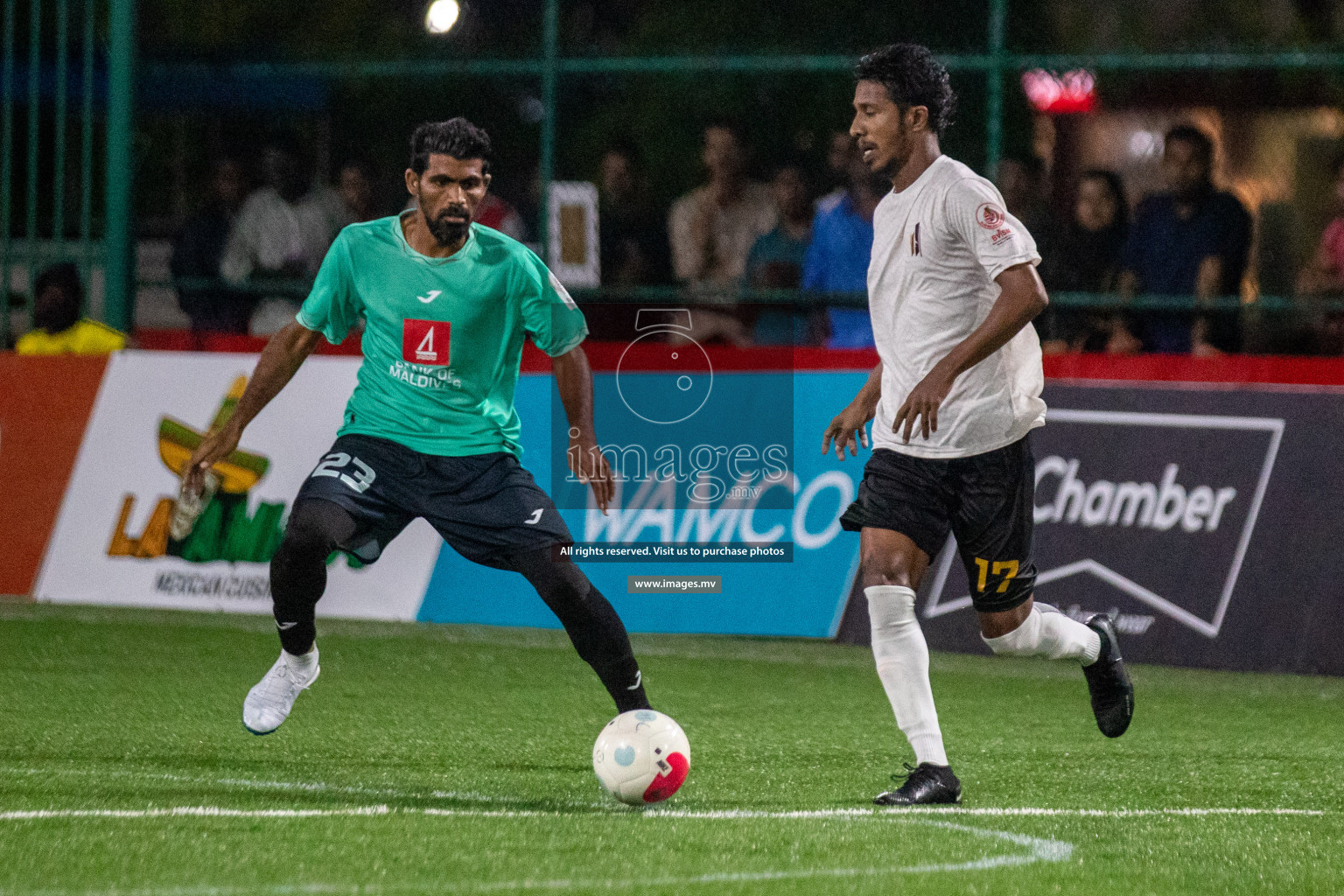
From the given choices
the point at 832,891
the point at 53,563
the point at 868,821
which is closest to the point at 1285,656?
the point at 868,821

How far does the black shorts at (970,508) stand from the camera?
611cm

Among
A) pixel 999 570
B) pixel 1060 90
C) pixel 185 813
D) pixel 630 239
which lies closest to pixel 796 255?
pixel 630 239

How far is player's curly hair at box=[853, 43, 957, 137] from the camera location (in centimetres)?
600

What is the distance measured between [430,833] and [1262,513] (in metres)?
5.22

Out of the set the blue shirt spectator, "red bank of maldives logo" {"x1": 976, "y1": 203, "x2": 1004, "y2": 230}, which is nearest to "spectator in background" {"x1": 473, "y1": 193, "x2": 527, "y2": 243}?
the blue shirt spectator

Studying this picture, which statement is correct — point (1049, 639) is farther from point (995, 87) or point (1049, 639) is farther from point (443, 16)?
point (443, 16)

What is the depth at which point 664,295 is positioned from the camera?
12273 mm

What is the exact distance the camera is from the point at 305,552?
622 centimetres

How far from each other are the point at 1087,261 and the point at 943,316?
5.38m

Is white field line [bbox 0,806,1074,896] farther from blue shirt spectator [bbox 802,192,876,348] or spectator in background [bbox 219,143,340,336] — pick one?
spectator in background [bbox 219,143,340,336]

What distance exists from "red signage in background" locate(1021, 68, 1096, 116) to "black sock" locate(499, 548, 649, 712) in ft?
21.2

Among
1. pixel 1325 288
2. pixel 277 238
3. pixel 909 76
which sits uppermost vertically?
pixel 909 76

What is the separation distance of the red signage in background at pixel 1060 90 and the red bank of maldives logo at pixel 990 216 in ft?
19.6

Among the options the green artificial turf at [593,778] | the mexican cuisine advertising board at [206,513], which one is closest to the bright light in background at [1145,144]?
the green artificial turf at [593,778]
